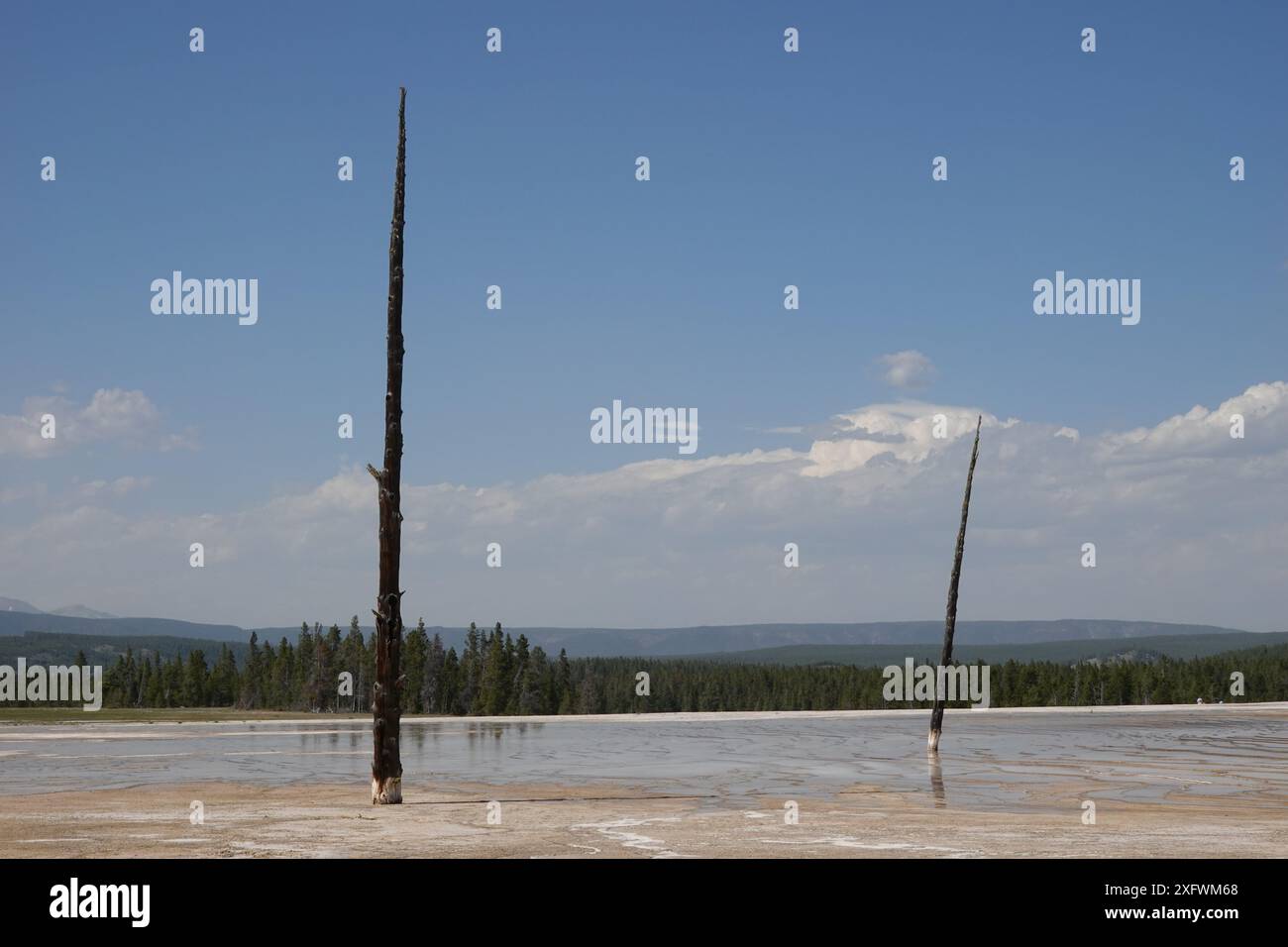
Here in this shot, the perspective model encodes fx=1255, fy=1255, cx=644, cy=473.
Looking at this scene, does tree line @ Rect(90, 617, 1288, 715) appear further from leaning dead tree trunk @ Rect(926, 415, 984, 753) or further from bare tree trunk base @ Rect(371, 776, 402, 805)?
bare tree trunk base @ Rect(371, 776, 402, 805)

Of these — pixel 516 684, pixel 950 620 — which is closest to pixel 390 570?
pixel 950 620

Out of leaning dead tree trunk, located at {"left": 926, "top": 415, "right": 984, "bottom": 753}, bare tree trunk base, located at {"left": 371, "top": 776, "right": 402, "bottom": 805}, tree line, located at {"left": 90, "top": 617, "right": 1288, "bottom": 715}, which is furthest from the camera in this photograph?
tree line, located at {"left": 90, "top": 617, "right": 1288, "bottom": 715}

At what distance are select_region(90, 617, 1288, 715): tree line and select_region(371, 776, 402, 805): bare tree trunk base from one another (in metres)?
78.7

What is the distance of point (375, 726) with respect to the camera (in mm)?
23234

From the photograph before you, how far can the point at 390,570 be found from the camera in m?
23.4

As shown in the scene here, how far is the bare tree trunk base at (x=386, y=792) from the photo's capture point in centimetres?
2228

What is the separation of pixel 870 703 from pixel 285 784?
110 metres

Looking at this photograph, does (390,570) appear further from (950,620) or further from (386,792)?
(950,620)

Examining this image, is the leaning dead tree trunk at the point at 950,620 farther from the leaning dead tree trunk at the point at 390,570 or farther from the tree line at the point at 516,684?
the tree line at the point at 516,684

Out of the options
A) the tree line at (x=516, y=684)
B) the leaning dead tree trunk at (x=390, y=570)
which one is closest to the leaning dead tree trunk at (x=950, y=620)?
the leaning dead tree trunk at (x=390, y=570)

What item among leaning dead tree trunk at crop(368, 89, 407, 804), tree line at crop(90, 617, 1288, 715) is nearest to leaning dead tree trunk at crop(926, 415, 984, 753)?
leaning dead tree trunk at crop(368, 89, 407, 804)

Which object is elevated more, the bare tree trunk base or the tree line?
the bare tree trunk base

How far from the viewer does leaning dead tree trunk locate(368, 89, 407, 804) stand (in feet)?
74.1
